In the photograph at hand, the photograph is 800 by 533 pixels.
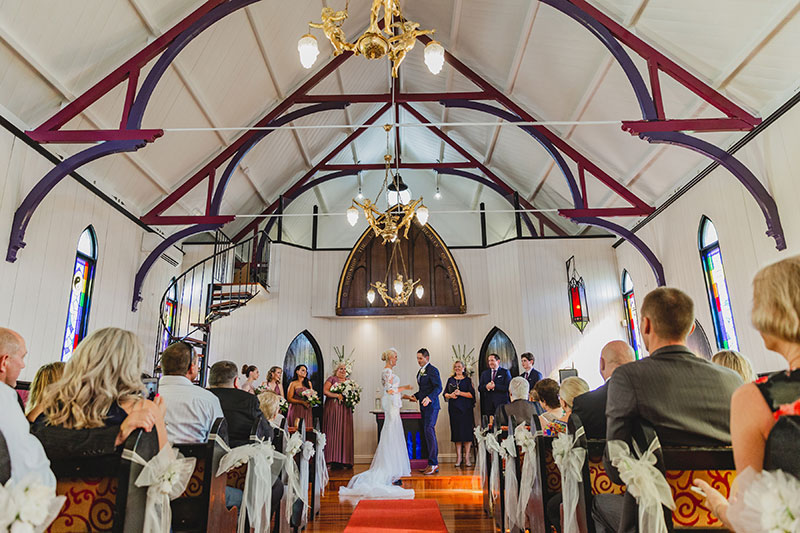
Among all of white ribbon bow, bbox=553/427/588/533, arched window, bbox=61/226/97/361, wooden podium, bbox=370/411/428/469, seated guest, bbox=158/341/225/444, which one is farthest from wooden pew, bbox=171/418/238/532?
wooden podium, bbox=370/411/428/469

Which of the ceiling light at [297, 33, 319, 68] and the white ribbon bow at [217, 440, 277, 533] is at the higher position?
the ceiling light at [297, 33, 319, 68]

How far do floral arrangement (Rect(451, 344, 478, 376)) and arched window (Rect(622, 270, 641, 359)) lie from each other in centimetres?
308

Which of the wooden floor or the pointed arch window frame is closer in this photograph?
the wooden floor

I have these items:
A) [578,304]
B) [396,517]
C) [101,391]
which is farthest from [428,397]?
[101,391]

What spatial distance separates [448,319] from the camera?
35.9 ft

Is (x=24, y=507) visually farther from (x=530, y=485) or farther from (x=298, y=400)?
(x=298, y=400)

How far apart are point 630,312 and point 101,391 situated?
9.96 meters

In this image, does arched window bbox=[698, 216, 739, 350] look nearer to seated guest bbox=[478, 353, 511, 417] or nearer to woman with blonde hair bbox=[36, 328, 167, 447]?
seated guest bbox=[478, 353, 511, 417]

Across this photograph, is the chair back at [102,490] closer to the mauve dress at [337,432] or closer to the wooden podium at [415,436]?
the mauve dress at [337,432]

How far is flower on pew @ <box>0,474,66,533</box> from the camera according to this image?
130 centimetres

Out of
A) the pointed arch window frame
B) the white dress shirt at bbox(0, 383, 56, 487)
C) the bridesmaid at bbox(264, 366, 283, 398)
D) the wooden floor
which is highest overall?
the pointed arch window frame

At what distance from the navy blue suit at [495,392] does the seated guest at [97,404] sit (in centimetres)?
810

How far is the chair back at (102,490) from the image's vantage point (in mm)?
1701

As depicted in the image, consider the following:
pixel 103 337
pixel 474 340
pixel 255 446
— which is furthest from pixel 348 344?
pixel 103 337
